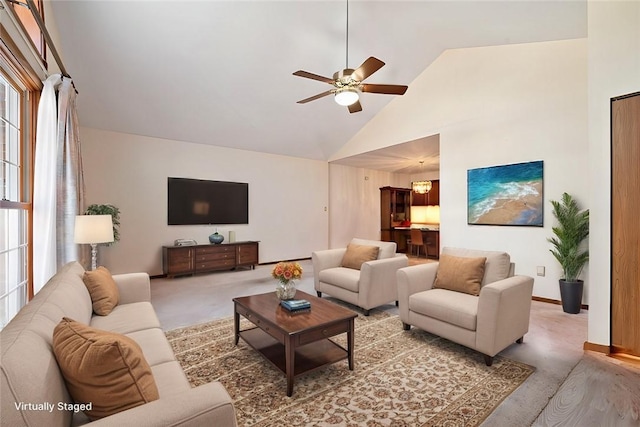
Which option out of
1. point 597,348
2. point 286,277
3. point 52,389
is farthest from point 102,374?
point 597,348

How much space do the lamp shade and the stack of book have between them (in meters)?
1.98

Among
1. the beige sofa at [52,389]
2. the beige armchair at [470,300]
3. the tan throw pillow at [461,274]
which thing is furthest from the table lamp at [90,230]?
the tan throw pillow at [461,274]

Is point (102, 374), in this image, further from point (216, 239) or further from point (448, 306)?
point (216, 239)

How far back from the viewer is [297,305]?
2455mm

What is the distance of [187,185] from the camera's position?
5898 mm

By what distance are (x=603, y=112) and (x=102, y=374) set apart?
3.82 m

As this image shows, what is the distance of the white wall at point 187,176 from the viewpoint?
5.18 m

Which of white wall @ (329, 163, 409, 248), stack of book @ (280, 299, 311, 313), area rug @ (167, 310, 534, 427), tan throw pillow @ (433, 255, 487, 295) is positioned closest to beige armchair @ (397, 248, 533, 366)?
tan throw pillow @ (433, 255, 487, 295)

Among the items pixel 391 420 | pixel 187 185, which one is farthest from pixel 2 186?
pixel 187 185

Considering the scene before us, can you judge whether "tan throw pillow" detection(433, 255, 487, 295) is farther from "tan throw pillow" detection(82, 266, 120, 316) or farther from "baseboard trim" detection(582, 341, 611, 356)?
"tan throw pillow" detection(82, 266, 120, 316)

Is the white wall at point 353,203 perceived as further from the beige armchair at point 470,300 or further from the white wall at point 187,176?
the beige armchair at point 470,300

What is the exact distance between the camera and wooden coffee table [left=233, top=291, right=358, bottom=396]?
2.05 metres

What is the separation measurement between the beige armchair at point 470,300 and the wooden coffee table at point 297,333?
848 mm

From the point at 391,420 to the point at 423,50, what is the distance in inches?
198
